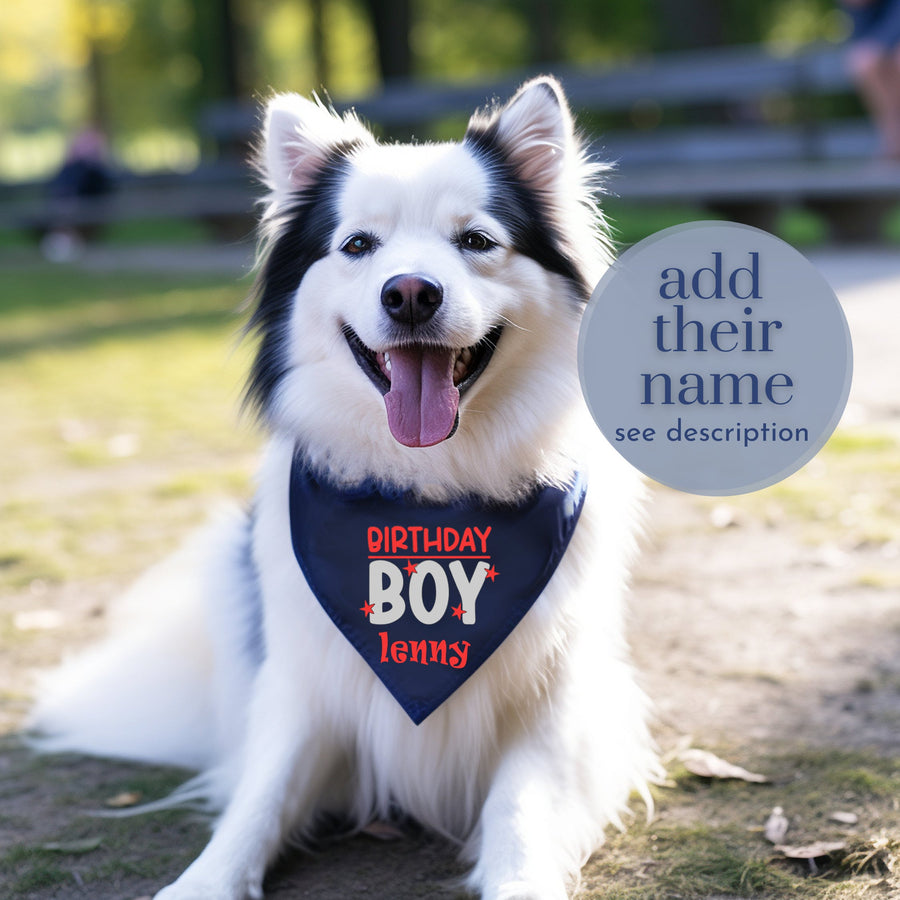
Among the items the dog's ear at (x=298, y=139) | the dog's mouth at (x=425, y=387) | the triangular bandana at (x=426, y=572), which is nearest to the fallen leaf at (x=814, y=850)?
the triangular bandana at (x=426, y=572)

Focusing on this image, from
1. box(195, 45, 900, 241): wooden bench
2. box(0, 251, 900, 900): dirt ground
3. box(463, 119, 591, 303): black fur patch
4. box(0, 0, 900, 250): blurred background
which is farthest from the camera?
box(0, 0, 900, 250): blurred background

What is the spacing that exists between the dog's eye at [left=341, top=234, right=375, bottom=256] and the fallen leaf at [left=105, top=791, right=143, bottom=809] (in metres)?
1.58

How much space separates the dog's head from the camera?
2.58m

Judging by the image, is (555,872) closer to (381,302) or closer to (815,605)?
(381,302)

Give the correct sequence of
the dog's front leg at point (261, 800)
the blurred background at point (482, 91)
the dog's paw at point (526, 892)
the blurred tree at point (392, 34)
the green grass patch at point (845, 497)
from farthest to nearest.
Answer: the blurred tree at point (392, 34), the blurred background at point (482, 91), the green grass patch at point (845, 497), the dog's front leg at point (261, 800), the dog's paw at point (526, 892)

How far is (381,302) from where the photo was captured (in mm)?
2512

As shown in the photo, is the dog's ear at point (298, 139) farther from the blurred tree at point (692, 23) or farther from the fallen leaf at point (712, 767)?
the blurred tree at point (692, 23)

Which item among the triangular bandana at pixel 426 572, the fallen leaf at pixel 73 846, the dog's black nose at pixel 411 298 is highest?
the dog's black nose at pixel 411 298

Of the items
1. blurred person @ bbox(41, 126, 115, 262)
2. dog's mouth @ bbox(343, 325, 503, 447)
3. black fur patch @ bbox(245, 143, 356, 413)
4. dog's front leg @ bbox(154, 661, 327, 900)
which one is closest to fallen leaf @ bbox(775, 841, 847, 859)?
dog's front leg @ bbox(154, 661, 327, 900)

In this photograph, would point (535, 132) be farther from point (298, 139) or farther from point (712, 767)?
point (712, 767)

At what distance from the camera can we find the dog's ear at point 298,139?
2.91 meters

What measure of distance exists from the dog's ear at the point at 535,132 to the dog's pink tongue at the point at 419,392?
1.98 ft

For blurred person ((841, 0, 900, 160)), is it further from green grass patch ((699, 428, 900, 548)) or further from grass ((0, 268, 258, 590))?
grass ((0, 268, 258, 590))

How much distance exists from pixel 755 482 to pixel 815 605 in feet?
5.74
